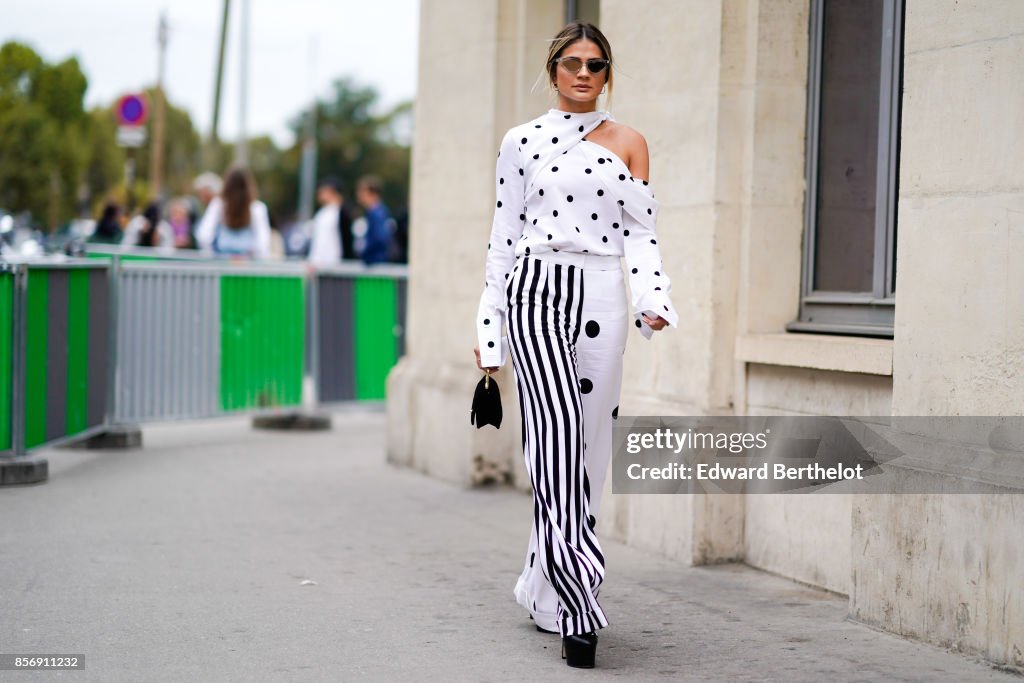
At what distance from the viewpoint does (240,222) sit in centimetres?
1390

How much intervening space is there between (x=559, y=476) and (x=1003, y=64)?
221 centimetres

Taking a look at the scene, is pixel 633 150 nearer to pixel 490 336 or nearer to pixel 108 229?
pixel 490 336

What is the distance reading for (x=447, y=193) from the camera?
1009cm

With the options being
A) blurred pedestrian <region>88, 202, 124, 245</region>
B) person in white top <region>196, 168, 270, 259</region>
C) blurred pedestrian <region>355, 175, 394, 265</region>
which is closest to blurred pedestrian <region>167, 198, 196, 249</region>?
blurred pedestrian <region>88, 202, 124, 245</region>

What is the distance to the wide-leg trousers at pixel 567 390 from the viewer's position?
5.23m

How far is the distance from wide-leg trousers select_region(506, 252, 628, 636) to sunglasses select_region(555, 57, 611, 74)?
0.68m

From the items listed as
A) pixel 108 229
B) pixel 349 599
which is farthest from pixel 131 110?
pixel 349 599

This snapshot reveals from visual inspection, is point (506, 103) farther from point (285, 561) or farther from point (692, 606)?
point (692, 606)

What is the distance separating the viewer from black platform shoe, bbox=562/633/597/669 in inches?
204

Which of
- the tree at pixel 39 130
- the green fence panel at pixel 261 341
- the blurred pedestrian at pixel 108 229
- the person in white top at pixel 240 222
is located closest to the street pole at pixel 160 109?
the tree at pixel 39 130

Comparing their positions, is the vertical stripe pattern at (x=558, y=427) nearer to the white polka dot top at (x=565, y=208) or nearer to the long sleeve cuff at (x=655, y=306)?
the white polka dot top at (x=565, y=208)

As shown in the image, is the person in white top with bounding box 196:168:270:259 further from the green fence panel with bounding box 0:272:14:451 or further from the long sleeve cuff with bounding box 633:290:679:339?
the long sleeve cuff with bounding box 633:290:679:339

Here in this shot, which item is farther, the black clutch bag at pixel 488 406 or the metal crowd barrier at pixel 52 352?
the metal crowd barrier at pixel 52 352

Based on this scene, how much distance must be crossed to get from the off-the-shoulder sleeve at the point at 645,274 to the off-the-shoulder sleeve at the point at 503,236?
420mm
